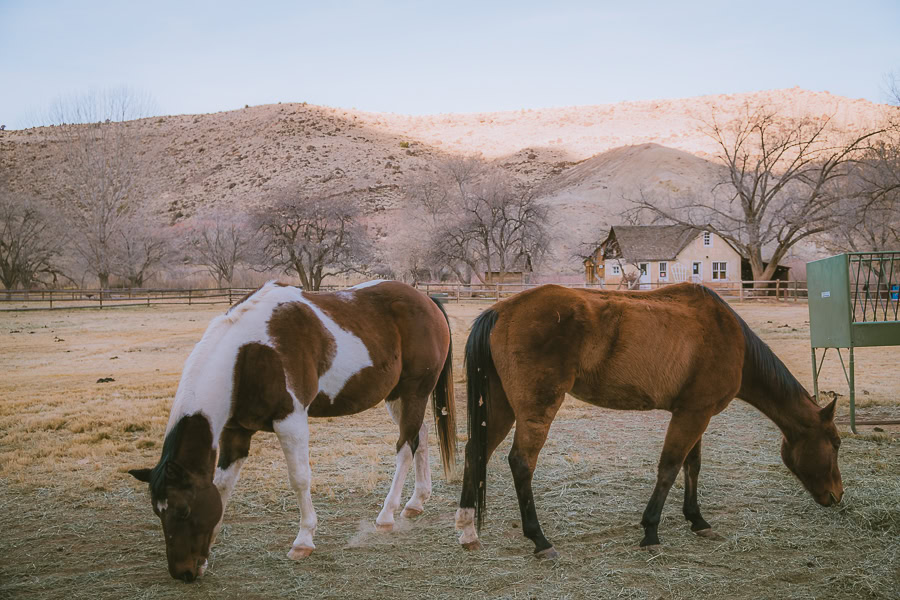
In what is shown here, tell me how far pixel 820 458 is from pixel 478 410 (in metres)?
2.59

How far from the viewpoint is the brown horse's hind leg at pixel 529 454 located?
13.0 ft

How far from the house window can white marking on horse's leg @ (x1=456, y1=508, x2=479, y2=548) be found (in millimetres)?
49805

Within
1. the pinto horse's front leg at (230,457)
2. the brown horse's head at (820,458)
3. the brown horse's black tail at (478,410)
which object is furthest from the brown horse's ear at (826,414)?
the pinto horse's front leg at (230,457)

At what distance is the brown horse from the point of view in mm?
4047

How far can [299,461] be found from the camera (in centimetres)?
384

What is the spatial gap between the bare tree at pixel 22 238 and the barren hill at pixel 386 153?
27687 mm

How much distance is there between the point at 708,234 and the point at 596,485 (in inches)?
1909

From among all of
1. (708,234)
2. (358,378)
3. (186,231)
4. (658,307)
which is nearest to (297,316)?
(358,378)

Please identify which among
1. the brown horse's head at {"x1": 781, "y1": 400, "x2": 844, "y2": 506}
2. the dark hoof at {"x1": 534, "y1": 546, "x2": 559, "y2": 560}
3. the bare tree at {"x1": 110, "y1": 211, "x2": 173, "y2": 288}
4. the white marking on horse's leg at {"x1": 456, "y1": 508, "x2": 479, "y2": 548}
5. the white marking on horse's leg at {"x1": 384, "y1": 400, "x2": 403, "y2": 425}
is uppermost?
the bare tree at {"x1": 110, "y1": 211, "x2": 173, "y2": 288}

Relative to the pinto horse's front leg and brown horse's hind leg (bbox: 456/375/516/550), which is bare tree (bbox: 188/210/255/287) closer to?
the pinto horse's front leg

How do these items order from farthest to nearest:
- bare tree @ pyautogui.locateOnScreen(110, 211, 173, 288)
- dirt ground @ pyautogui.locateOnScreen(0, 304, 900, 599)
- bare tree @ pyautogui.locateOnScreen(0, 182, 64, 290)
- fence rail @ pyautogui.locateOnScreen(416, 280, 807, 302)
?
→ 1. bare tree @ pyautogui.locateOnScreen(110, 211, 173, 288)
2. bare tree @ pyautogui.locateOnScreen(0, 182, 64, 290)
3. fence rail @ pyautogui.locateOnScreen(416, 280, 807, 302)
4. dirt ground @ pyautogui.locateOnScreen(0, 304, 900, 599)

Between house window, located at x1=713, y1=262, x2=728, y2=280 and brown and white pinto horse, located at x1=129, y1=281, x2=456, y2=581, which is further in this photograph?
house window, located at x1=713, y1=262, x2=728, y2=280

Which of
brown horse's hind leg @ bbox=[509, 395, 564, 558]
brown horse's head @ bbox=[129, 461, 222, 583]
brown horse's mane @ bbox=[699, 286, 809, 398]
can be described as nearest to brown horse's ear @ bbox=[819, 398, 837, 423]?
brown horse's mane @ bbox=[699, 286, 809, 398]

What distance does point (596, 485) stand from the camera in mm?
5324
